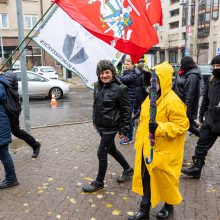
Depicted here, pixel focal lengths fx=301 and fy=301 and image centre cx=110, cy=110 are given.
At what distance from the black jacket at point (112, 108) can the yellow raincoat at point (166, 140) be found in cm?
78

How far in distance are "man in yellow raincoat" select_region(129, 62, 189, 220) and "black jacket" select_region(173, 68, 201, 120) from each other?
7.00ft

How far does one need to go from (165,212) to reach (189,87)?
2593mm

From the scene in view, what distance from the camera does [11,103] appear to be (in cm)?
479

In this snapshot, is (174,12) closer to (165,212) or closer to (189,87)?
(189,87)

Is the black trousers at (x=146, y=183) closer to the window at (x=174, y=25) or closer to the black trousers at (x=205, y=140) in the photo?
the black trousers at (x=205, y=140)

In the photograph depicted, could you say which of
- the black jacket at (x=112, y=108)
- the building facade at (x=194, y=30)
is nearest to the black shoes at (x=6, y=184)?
the black jacket at (x=112, y=108)

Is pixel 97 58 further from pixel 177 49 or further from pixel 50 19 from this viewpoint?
pixel 177 49

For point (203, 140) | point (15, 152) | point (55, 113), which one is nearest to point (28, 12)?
point (55, 113)

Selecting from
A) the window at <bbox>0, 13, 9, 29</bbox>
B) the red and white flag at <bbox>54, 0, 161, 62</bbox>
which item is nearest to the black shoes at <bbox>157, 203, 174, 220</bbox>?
the red and white flag at <bbox>54, 0, 161, 62</bbox>

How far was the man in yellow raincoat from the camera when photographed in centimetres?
314

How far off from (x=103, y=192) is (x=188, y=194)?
3.94 feet

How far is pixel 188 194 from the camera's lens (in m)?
4.25

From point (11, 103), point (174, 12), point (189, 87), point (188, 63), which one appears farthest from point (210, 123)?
point (174, 12)

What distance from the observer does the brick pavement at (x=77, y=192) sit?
376cm
